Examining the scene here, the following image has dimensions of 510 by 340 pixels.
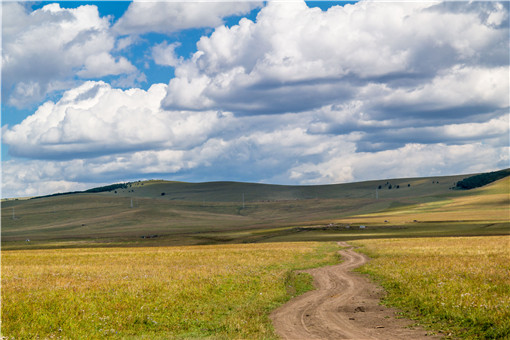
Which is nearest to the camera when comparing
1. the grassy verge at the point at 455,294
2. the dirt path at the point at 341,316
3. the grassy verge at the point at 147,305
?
the grassy verge at the point at 455,294

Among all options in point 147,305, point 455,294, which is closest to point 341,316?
point 455,294

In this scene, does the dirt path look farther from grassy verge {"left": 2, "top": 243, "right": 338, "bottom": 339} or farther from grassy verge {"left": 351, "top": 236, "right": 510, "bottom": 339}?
grassy verge {"left": 351, "top": 236, "right": 510, "bottom": 339}

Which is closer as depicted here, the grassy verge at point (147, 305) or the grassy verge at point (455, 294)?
the grassy verge at point (455, 294)

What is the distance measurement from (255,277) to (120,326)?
14.4m

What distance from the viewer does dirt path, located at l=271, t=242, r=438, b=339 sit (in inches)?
725

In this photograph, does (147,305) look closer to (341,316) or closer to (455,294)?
(341,316)

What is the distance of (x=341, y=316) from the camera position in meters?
21.7

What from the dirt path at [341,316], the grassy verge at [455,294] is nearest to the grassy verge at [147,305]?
the dirt path at [341,316]

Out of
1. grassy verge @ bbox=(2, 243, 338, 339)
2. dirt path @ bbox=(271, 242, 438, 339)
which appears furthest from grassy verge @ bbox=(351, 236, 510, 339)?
grassy verge @ bbox=(2, 243, 338, 339)

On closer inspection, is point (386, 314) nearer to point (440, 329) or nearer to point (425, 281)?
point (440, 329)

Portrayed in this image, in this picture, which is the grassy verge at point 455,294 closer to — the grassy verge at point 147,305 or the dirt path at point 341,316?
the dirt path at point 341,316

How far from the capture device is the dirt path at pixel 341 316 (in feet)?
60.4

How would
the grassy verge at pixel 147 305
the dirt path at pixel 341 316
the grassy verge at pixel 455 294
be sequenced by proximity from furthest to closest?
the grassy verge at pixel 147 305, the dirt path at pixel 341 316, the grassy verge at pixel 455 294

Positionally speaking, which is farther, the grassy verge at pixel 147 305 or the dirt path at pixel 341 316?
the grassy verge at pixel 147 305
